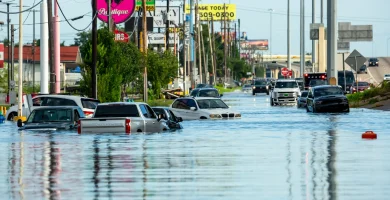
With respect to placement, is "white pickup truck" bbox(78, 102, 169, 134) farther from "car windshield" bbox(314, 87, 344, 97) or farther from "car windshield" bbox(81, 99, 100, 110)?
"car windshield" bbox(314, 87, 344, 97)

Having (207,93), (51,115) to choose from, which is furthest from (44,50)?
(51,115)

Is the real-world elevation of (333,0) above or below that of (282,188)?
above

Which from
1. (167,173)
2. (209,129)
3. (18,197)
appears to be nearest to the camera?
(18,197)

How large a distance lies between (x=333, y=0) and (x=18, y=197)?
59.5 m

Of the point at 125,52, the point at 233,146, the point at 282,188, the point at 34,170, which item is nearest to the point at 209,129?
the point at 233,146

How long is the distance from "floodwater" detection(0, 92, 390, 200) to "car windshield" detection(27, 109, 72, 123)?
0.67m

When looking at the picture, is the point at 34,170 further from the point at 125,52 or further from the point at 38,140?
the point at 125,52

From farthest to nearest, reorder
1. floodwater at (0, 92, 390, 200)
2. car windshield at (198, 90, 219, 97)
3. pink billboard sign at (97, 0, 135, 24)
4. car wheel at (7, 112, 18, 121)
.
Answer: pink billboard sign at (97, 0, 135, 24) → car windshield at (198, 90, 219, 97) → car wheel at (7, 112, 18, 121) → floodwater at (0, 92, 390, 200)

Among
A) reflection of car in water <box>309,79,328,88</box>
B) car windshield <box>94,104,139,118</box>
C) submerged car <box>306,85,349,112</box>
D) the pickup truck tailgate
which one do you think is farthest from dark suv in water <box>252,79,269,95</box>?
the pickup truck tailgate

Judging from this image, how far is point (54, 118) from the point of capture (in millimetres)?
39188

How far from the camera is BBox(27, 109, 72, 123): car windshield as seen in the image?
3909 centimetres

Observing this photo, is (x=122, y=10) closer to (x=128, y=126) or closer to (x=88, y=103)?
(x=88, y=103)

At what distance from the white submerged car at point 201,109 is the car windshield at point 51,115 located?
45.4 feet

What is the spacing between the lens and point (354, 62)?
2933 inches
